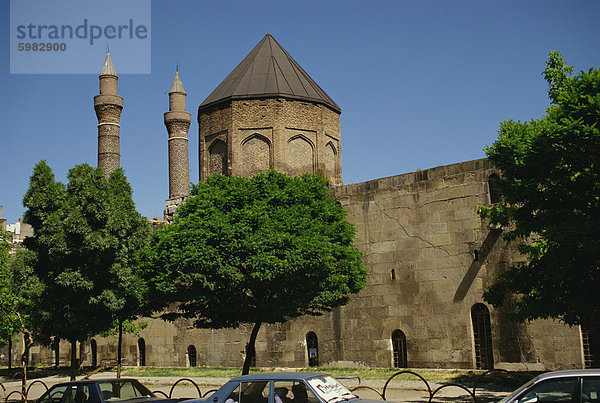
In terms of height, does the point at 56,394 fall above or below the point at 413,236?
below

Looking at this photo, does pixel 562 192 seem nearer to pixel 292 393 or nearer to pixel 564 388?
pixel 564 388

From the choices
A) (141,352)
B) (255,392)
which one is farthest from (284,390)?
(141,352)

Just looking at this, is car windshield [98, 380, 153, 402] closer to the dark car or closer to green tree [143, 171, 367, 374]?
the dark car

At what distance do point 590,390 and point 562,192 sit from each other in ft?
20.1

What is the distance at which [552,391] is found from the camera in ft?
25.5

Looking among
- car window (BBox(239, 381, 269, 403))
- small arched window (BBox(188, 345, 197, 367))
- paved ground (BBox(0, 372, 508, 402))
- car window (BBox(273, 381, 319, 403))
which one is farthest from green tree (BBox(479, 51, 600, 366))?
small arched window (BBox(188, 345, 197, 367))

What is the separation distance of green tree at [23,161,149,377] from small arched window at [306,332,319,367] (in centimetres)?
791

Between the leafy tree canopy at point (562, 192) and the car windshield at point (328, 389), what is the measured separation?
5.45 meters

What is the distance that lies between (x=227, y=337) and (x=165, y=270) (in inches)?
354

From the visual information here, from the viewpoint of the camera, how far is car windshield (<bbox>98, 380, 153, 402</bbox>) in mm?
10992

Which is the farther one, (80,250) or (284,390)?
(80,250)

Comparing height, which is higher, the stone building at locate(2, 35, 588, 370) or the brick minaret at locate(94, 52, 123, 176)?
the brick minaret at locate(94, 52, 123, 176)

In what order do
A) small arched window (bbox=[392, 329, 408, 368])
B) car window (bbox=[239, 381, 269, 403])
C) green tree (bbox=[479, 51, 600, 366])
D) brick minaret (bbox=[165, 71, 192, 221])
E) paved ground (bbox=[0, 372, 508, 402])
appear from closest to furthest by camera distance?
car window (bbox=[239, 381, 269, 403]) < green tree (bbox=[479, 51, 600, 366]) < paved ground (bbox=[0, 372, 508, 402]) < small arched window (bbox=[392, 329, 408, 368]) < brick minaret (bbox=[165, 71, 192, 221])

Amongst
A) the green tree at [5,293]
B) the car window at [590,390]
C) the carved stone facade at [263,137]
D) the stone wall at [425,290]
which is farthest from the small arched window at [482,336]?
the green tree at [5,293]
